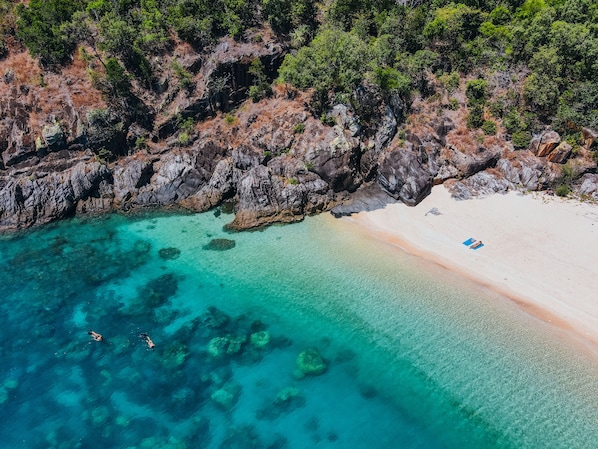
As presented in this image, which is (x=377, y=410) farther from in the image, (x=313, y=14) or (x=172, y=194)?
(x=313, y=14)

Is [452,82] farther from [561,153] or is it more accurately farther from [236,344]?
[236,344]

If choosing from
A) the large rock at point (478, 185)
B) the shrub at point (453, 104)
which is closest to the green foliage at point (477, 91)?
the shrub at point (453, 104)

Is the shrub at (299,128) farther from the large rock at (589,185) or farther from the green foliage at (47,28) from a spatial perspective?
the green foliage at (47,28)

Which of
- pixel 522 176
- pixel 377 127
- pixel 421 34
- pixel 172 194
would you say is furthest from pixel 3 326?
pixel 421 34

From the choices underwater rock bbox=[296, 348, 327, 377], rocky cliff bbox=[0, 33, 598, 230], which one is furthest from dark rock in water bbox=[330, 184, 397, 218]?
underwater rock bbox=[296, 348, 327, 377]

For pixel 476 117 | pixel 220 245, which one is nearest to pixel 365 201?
pixel 220 245
